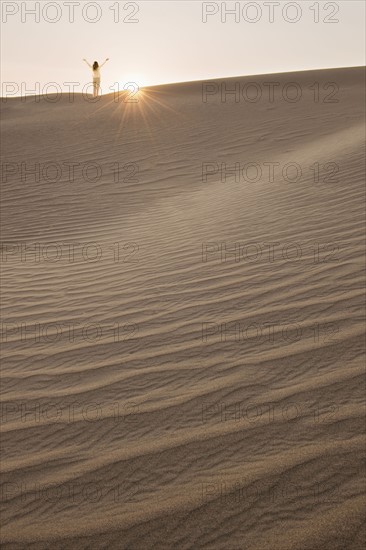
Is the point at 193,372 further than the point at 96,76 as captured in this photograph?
No

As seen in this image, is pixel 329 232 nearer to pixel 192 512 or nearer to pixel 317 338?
pixel 317 338

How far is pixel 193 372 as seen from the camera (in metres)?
2.68

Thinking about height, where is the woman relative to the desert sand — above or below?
above

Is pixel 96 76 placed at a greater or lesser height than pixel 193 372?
greater

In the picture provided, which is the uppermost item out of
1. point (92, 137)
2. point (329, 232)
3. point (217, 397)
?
point (92, 137)

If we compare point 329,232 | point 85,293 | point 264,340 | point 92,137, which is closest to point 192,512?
point 264,340

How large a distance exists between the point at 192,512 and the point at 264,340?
124cm

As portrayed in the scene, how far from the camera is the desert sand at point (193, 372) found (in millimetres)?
1811

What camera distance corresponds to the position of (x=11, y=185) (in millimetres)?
8867

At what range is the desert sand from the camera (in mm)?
1811

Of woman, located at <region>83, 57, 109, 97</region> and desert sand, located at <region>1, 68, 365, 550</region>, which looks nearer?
desert sand, located at <region>1, 68, 365, 550</region>

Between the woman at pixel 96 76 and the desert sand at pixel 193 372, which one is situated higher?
the woman at pixel 96 76

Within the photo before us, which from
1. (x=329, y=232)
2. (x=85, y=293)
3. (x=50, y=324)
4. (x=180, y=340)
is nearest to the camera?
(x=180, y=340)

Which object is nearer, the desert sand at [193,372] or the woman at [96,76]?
the desert sand at [193,372]
